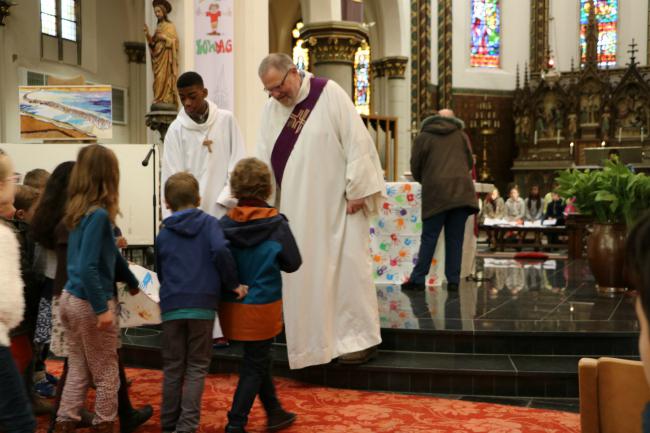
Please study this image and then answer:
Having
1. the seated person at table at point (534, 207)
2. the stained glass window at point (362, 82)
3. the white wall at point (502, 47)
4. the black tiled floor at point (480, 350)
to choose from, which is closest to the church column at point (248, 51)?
the black tiled floor at point (480, 350)

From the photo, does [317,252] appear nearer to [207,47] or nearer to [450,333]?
[450,333]

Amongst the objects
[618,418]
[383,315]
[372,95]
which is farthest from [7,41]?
[618,418]

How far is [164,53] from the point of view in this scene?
7934mm

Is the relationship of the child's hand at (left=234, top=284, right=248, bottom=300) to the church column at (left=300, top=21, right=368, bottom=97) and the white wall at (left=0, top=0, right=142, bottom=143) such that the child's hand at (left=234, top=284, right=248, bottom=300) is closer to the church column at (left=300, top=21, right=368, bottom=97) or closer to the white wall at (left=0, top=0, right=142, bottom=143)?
the church column at (left=300, top=21, right=368, bottom=97)

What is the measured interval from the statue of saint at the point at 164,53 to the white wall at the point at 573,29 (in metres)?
14.2

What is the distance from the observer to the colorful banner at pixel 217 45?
25.7ft

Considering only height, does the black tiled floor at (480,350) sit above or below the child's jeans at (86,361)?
below

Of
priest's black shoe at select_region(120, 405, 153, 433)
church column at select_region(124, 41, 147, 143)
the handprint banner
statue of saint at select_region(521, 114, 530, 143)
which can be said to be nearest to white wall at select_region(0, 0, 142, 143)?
church column at select_region(124, 41, 147, 143)

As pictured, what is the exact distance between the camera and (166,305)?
3.23m

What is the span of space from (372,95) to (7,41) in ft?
26.3

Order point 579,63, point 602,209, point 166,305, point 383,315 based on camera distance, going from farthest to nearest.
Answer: point 579,63, point 602,209, point 383,315, point 166,305

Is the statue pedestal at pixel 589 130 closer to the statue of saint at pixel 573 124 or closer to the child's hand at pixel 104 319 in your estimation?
the statue of saint at pixel 573 124

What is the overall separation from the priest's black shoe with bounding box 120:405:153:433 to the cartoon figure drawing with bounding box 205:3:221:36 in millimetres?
5126

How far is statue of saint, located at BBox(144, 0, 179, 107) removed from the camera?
7.91 m
